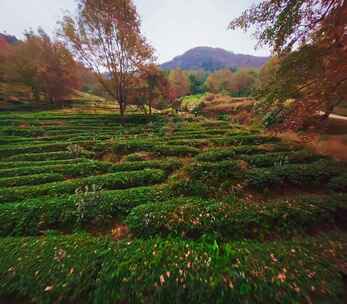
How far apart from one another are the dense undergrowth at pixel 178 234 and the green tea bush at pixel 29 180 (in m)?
0.04

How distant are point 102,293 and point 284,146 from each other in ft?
34.0

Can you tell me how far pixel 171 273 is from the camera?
279 centimetres

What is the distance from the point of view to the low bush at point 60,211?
14.1 ft

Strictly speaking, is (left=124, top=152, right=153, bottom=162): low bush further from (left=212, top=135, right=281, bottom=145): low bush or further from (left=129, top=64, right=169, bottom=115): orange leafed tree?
(left=129, top=64, right=169, bottom=115): orange leafed tree

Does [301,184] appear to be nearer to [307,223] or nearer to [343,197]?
[343,197]

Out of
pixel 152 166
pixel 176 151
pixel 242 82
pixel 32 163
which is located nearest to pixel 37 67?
pixel 32 163

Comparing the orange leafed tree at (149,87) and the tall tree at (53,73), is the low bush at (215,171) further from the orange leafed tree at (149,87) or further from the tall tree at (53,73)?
the tall tree at (53,73)

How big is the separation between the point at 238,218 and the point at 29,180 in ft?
26.2

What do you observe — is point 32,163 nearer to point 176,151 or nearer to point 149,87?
point 176,151

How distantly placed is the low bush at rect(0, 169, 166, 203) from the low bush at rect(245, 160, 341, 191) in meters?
3.57

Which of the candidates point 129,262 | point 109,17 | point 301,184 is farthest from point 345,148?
point 109,17

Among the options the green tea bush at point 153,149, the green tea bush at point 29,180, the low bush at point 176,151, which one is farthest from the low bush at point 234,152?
the green tea bush at point 29,180

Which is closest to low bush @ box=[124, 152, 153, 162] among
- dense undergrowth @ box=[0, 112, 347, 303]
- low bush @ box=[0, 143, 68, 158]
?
dense undergrowth @ box=[0, 112, 347, 303]

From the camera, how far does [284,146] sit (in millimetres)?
9094
